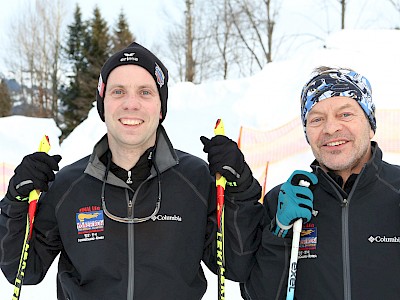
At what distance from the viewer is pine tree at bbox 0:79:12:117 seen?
36625 millimetres

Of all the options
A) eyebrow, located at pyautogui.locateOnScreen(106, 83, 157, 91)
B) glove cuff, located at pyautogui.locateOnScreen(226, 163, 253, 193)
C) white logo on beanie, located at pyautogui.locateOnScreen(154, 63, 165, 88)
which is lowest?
glove cuff, located at pyautogui.locateOnScreen(226, 163, 253, 193)

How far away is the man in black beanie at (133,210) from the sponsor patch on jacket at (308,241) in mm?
247

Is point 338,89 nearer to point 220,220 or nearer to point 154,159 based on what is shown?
point 220,220

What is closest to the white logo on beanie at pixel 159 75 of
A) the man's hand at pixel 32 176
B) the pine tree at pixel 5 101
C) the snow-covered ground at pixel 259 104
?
the man's hand at pixel 32 176

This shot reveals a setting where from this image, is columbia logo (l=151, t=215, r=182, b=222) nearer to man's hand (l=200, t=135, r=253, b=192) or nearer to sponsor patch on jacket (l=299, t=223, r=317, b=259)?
man's hand (l=200, t=135, r=253, b=192)

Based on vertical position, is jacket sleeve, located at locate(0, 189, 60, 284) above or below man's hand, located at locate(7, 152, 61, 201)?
below

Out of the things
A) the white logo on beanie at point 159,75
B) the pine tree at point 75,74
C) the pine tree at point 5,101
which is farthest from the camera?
the pine tree at point 5,101

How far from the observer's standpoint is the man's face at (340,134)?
Result: 8.04 feet

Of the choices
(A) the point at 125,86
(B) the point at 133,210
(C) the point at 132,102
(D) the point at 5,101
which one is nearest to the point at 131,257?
(B) the point at 133,210

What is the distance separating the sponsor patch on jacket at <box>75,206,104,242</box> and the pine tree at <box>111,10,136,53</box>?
98.4 ft

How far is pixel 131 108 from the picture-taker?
8.42ft

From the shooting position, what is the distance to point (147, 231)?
2555 millimetres

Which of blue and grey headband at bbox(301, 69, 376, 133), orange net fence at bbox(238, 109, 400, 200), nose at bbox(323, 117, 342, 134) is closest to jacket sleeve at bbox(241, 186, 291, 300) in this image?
nose at bbox(323, 117, 342, 134)

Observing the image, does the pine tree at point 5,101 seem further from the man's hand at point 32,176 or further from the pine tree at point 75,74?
the man's hand at point 32,176
